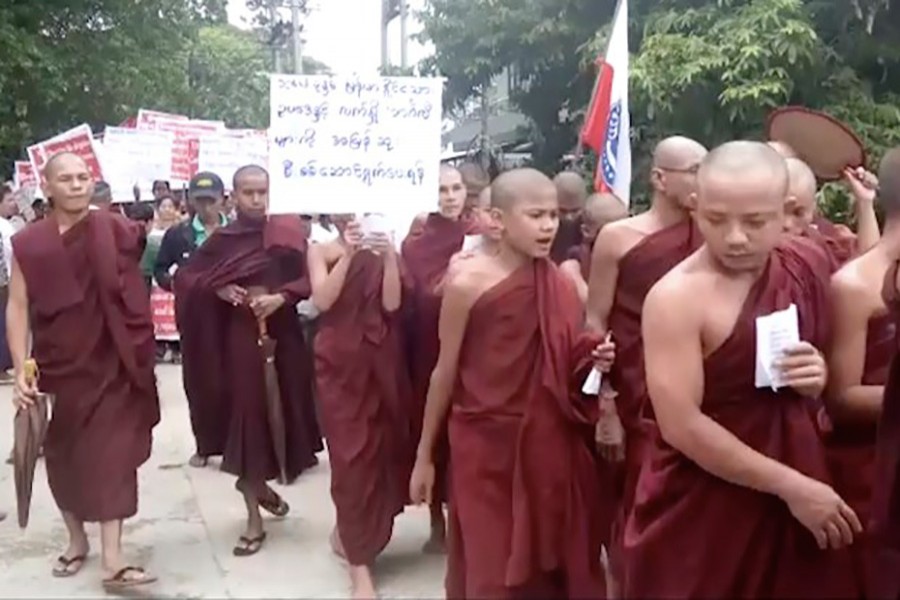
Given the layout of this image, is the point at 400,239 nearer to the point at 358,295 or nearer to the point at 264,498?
the point at 358,295

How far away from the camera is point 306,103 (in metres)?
5.21

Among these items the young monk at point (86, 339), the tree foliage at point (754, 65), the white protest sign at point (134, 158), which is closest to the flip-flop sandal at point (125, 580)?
the young monk at point (86, 339)

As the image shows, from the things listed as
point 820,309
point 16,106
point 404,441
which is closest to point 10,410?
point 404,441

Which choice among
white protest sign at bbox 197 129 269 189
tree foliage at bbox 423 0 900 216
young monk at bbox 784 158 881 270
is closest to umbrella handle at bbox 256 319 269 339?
young monk at bbox 784 158 881 270

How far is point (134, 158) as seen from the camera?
548 inches

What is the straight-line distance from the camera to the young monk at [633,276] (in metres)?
4.15

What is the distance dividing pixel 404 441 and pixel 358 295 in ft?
2.03

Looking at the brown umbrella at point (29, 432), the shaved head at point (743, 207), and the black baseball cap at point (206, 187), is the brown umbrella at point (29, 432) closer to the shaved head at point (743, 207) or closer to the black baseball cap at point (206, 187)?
the black baseball cap at point (206, 187)

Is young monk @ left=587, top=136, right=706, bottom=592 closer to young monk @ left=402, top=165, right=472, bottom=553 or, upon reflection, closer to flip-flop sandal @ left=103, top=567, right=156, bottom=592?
young monk @ left=402, top=165, right=472, bottom=553

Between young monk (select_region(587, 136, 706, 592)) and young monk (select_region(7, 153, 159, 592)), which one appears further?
young monk (select_region(7, 153, 159, 592))

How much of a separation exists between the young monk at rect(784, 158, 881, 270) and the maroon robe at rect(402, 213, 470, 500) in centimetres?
149

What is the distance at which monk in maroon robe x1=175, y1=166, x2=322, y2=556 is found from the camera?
5.86 meters

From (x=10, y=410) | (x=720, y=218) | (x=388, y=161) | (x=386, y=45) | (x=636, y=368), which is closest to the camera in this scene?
(x=720, y=218)

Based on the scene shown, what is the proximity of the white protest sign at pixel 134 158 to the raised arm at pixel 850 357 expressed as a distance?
11312 millimetres
